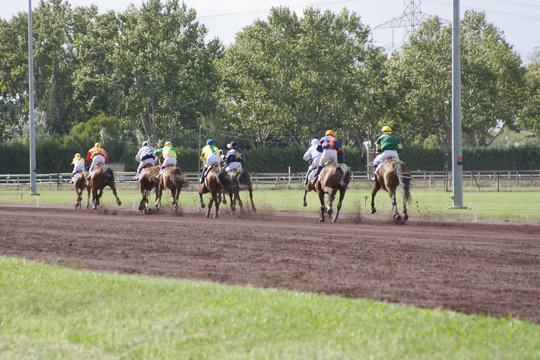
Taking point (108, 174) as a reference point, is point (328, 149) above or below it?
above

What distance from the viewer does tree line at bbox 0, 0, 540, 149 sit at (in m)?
67.1

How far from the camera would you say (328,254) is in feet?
42.4

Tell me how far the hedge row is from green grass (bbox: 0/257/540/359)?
173 feet

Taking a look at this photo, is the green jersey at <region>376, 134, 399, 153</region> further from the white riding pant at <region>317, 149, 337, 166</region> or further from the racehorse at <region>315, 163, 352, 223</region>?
the white riding pant at <region>317, 149, 337, 166</region>

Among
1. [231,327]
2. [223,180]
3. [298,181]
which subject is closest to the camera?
[231,327]

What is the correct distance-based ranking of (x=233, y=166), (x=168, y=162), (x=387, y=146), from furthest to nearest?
(x=233, y=166) < (x=168, y=162) < (x=387, y=146)

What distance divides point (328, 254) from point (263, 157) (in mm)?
53929

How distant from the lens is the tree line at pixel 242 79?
67125mm

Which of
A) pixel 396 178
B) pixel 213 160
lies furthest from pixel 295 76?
pixel 396 178

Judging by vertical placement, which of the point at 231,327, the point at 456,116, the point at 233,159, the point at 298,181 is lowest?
the point at 231,327

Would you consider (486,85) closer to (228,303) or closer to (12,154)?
(12,154)

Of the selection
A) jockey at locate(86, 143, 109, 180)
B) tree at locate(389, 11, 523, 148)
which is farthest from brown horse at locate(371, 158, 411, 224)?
tree at locate(389, 11, 523, 148)

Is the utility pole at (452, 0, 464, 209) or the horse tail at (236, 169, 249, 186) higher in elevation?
the utility pole at (452, 0, 464, 209)

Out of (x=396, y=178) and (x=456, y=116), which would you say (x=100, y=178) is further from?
(x=456, y=116)
